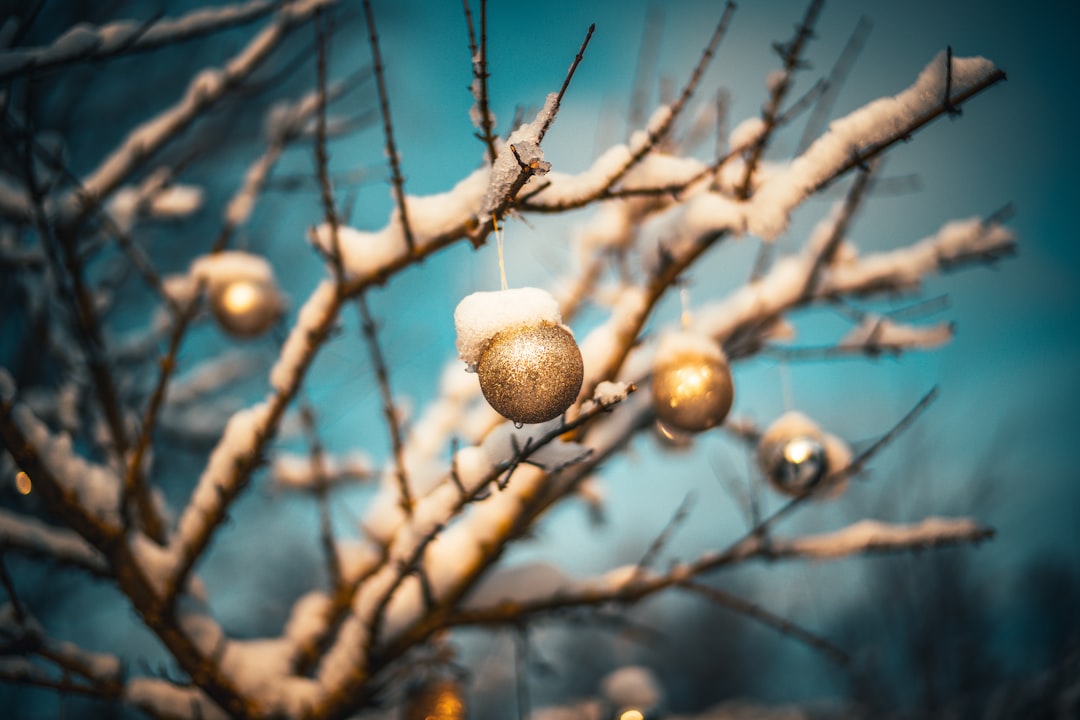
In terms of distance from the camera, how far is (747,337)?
2.46m

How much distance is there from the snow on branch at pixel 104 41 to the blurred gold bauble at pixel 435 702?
2560 mm

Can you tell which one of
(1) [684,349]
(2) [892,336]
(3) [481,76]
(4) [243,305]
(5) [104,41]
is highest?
(5) [104,41]

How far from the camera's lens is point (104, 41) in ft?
5.79

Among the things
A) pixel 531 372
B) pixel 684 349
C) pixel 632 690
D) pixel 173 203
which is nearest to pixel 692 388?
pixel 684 349

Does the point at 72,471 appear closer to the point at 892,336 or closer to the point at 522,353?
the point at 522,353

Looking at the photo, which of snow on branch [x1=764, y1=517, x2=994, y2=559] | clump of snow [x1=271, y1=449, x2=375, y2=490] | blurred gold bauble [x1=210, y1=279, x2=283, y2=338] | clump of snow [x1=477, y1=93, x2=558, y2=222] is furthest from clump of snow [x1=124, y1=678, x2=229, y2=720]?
snow on branch [x1=764, y1=517, x2=994, y2=559]

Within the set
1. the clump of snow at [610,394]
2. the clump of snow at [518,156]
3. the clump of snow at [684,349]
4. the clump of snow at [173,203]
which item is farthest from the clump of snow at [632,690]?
the clump of snow at [173,203]

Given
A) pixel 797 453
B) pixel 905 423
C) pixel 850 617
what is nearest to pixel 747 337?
pixel 797 453

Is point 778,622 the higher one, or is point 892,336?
point 892,336

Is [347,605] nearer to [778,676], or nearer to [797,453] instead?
[797,453]

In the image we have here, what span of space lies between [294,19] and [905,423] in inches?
115

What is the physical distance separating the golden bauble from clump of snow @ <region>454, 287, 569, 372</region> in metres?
0.02

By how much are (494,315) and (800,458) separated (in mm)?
1465

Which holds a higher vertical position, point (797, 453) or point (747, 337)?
point (747, 337)
